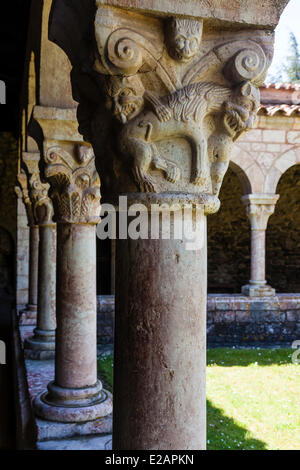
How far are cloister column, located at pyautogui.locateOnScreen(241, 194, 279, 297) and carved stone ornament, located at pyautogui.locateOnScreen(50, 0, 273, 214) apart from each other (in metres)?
7.64

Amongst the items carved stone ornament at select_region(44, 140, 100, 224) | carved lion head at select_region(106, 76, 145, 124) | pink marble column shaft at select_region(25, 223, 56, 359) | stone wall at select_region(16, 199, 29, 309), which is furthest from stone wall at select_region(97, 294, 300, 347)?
carved lion head at select_region(106, 76, 145, 124)

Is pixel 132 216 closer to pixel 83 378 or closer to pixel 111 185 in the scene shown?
pixel 111 185

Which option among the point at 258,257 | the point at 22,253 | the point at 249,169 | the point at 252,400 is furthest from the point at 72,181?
the point at 22,253

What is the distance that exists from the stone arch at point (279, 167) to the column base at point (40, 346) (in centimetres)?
557

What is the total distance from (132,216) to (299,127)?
8.71m

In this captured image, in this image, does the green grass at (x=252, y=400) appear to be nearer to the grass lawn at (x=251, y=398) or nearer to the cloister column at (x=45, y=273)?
the grass lawn at (x=251, y=398)

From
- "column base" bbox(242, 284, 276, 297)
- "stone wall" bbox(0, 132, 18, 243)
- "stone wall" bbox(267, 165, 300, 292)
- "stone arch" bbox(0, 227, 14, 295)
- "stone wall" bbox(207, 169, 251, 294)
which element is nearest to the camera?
"column base" bbox(242, 284, 276, 297)

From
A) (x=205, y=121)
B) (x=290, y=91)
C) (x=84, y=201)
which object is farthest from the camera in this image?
(x=290, y=91)

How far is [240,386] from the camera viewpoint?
5.72m

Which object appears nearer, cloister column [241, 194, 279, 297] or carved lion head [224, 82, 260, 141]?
carved lion head [224, 82, 260, 141]

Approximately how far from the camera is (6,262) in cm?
1404

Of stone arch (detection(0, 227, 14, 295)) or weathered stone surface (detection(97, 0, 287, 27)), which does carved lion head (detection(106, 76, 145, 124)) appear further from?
stone arch (detection(0, 227, 14, 295))

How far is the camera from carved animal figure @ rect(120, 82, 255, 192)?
1.58m
